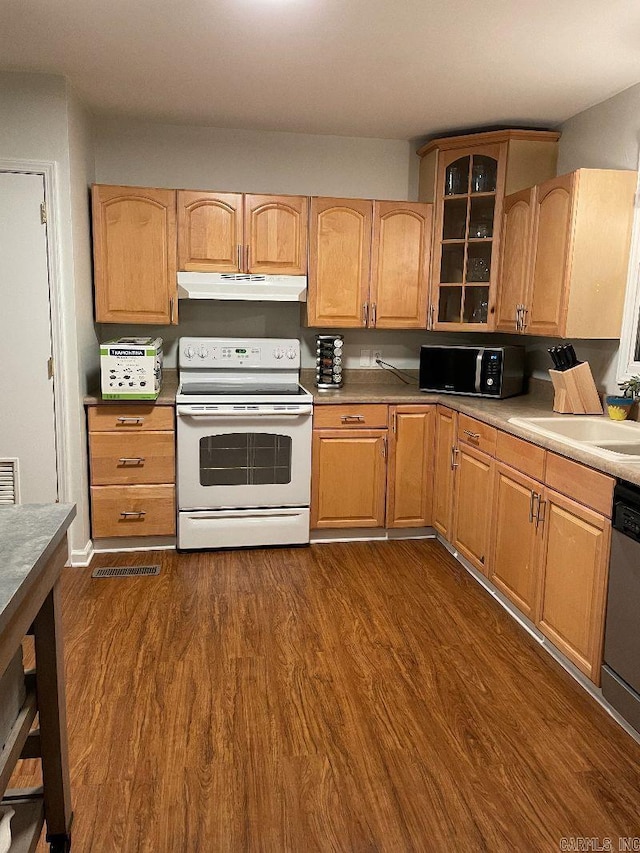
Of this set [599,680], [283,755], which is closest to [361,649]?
[283,755]

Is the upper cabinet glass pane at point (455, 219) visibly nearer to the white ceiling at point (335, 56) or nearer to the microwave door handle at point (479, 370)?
the white ceiling at point (335, 56)

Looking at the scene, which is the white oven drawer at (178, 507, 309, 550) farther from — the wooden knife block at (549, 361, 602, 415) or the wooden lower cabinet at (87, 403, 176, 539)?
the wooden knife block at (549, 361, 602, 415)

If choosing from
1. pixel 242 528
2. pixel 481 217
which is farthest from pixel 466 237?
pixel 242 528

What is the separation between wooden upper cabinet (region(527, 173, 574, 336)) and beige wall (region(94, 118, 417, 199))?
123 centimetres

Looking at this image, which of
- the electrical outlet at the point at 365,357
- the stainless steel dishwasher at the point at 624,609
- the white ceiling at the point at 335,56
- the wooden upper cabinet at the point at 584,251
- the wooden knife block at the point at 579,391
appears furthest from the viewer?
the electrical outlet at the point at 365,357

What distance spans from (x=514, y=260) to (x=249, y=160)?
1.77 m

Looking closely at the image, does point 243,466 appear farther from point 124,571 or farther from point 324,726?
point 324,726

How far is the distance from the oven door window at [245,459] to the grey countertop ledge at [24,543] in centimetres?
206

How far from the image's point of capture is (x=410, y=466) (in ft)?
12.9

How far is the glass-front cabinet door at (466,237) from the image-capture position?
380 cm

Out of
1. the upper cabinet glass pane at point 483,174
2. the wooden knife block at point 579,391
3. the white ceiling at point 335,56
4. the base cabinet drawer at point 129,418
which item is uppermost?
the white ceiling at point 335,56

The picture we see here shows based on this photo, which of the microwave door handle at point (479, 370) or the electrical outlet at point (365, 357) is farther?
the electrical outlet at point (365, 357)

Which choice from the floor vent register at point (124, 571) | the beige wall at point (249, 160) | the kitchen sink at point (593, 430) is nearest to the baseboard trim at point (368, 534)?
the floor vent register at point (124, 571)

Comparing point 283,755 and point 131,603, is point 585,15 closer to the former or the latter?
point 283,755
